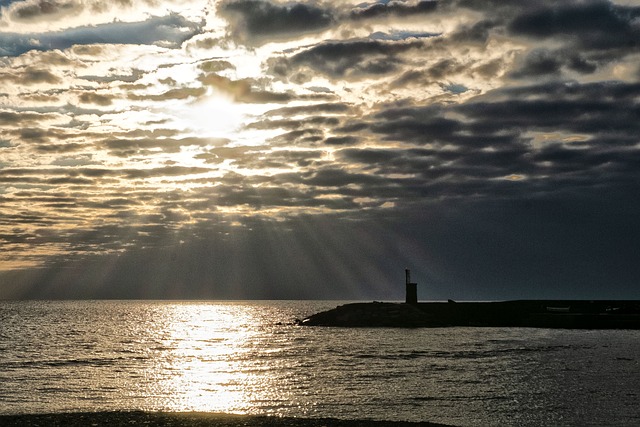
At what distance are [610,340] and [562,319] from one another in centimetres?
2776

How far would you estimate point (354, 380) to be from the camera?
4575 centimetres

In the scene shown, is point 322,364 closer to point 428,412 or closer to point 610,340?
point 428,412

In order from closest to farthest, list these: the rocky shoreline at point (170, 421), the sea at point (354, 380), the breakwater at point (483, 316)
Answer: the rocky shoreline at point (170, 421), the sea at point (354, 380), the breakwater at point (483, 316)

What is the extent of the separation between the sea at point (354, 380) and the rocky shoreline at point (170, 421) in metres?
2.53

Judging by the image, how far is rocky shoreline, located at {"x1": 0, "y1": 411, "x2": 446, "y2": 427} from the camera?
1102 inches

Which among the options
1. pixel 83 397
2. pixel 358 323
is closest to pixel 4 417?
pixel 83 397

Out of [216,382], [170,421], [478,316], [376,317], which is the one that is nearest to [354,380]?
[216,382]

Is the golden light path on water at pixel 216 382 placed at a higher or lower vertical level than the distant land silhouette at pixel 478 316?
lower

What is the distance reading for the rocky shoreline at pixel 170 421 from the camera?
91.9ft

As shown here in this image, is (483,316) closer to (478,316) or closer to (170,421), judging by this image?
(478,316)

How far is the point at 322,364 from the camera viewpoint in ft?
186

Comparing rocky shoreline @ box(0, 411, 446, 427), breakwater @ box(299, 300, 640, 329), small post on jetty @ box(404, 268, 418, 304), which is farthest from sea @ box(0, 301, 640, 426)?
small post on jetty @ box(404, 268, 418, 304)

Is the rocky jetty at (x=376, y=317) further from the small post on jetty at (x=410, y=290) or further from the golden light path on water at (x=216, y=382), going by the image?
the golden light path on water at (x=216, y=382)

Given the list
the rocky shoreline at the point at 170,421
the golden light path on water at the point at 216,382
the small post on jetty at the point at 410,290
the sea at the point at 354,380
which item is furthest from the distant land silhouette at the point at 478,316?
the rocky shoreline at the point at 170,421
